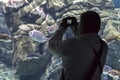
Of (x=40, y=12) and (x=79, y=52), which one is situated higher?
(x=79, y=52)

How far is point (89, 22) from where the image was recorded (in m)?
2.48

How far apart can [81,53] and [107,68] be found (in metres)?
5.13

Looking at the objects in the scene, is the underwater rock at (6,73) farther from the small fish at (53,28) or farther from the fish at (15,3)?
the fish at (15,3)

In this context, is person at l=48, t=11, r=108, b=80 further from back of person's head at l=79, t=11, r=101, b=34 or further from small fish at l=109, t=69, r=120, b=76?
small fish at l=109, t=69, r=120, b=76

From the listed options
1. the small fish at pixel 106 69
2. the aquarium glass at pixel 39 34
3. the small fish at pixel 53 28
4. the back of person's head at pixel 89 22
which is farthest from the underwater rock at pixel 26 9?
the back of person's head at pixel 89 22

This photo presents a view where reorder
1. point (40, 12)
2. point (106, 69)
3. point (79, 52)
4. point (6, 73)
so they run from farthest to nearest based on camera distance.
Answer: point (40, 12), point (6, 73), point (106, 69), point (79, 52)

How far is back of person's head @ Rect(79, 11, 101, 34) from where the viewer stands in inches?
97.8

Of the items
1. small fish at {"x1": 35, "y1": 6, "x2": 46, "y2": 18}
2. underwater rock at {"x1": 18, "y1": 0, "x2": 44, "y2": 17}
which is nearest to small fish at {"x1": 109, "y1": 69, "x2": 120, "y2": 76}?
small fish at {"x1": 35, "y1": 6, "x2": 46, "y2": 18}

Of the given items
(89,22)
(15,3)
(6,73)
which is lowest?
(6,73)

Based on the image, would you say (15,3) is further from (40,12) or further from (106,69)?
(106,69)

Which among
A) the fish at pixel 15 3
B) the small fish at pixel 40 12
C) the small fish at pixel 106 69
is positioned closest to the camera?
the small fish at pixel 106 69

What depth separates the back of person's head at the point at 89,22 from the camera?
8.15 feet

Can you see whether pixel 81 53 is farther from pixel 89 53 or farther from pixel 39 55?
pixel 39 55

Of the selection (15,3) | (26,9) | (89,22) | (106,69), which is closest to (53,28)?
(15,3)
